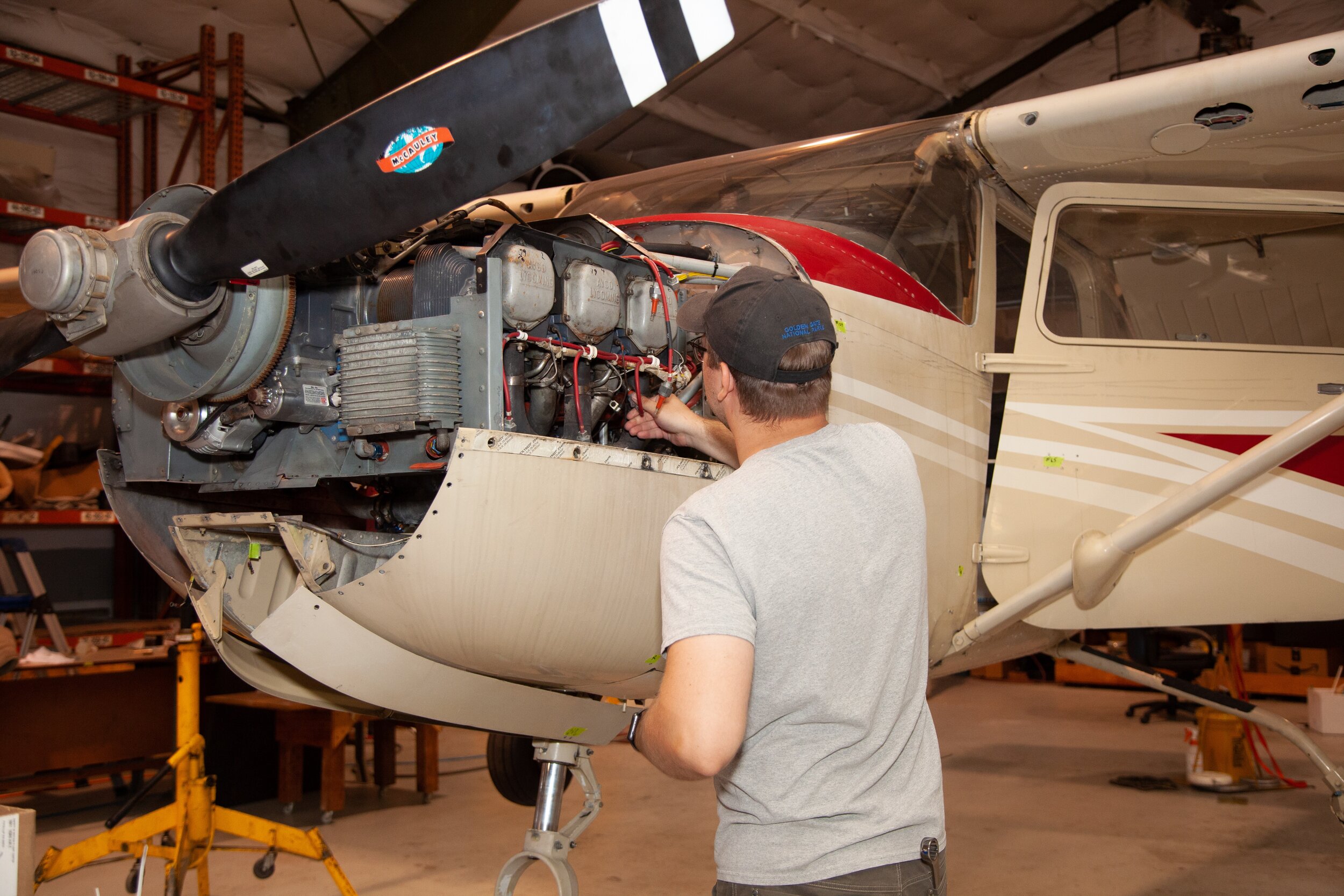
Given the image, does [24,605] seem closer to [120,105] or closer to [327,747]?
[327,747]

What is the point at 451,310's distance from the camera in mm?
2186

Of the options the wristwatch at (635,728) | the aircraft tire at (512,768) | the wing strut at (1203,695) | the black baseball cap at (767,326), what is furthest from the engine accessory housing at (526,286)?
the wing strut at (1203,695)

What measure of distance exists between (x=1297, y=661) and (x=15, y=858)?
1161 centimetres

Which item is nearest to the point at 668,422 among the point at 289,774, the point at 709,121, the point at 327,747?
the point at 327,747

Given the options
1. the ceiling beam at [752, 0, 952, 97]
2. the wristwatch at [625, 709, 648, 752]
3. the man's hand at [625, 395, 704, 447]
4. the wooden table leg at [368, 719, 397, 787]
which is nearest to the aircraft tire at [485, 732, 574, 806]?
the man's hand at [625, 395, 704, 447]

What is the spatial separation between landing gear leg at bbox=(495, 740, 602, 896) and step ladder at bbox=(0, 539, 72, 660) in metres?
4.38

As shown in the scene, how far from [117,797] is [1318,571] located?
675cm

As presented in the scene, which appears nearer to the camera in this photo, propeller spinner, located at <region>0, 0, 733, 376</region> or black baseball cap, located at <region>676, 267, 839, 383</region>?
black baseball cap, located at <region>676, 267, 839, 383</region>

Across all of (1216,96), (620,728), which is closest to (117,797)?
(620,728)

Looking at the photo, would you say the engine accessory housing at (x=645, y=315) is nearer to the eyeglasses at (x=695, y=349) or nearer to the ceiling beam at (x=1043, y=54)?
the eyeglasses at (x=695, y=349)

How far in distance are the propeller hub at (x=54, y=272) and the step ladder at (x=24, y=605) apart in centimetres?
469

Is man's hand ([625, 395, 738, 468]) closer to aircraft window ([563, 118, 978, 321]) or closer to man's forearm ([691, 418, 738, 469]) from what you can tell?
man's forearm ([691, 418, 738, 469])

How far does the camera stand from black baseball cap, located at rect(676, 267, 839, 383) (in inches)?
61.2

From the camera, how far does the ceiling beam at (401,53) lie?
8.40 meters
